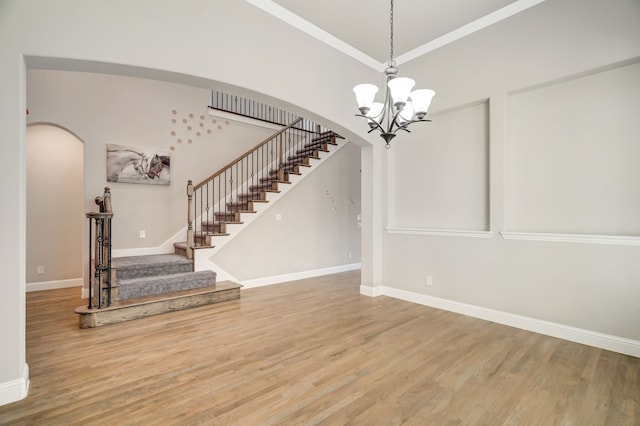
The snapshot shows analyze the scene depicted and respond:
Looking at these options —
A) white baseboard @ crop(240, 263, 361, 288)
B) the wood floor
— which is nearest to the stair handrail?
white baseboard @ crop(240, 263, 361, 288)

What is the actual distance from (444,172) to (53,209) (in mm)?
6639

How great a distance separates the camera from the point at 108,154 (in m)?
5.21

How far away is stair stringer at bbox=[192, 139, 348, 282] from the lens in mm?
5094

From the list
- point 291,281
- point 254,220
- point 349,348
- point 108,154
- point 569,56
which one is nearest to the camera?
point 349,348

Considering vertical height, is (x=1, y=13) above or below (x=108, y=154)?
above

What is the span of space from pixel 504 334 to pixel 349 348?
5.77 ft

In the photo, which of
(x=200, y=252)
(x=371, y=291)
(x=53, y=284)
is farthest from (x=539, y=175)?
(x=53, y=284)

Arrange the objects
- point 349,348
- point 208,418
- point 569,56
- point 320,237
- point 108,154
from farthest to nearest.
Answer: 1. point 320,237
2. point 108,154
3. point 569,56
4. point 349,348
5. point 208,418

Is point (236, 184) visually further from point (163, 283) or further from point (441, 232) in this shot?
point (441, 232)

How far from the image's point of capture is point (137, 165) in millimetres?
5434

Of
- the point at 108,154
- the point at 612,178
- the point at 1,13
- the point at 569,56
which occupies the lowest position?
the point at 612,178

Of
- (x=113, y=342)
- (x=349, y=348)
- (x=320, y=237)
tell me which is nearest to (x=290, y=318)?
(x=349, y=348)

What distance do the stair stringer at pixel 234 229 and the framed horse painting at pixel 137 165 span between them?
5.21 feet

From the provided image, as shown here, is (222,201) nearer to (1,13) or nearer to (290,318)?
(290,318)
